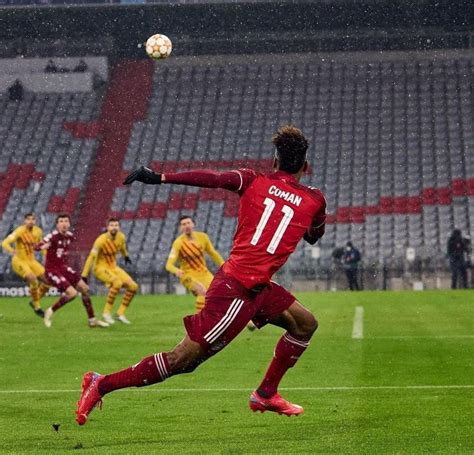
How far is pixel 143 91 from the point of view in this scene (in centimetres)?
5000

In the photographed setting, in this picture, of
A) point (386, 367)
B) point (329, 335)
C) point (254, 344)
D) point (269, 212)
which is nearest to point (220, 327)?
point (269, 212)

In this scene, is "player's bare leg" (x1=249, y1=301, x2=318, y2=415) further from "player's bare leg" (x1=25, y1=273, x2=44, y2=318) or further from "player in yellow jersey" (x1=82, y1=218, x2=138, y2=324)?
"player's bare leg" (x1=25, y1=273, x2=44, y2=318)

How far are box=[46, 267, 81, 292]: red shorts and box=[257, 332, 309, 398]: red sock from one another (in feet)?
45.1

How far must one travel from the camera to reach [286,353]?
9.96m

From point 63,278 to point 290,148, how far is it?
14856 mm

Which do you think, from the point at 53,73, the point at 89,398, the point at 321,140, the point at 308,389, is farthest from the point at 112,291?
the point at 53,73

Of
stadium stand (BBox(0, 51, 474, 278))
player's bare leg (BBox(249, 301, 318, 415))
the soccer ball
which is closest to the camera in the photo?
player's bare leg (BBox(249, 301, 318, 415))

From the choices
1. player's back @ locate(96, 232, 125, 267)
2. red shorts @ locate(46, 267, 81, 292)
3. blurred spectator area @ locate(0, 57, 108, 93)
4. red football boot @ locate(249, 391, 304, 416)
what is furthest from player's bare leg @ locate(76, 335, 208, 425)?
blurred spectator area @ locate(0, 57, 108, 93)

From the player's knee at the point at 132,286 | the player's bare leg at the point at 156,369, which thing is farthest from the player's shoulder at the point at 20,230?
the player's bare leg at the point at 156,369

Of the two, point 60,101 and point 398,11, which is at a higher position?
point 398,11

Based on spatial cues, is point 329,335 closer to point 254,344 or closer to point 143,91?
point 254,344

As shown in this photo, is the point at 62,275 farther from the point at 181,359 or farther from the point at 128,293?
the point at 181,359

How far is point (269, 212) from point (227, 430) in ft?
5.98

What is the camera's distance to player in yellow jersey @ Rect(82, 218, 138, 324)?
24750mm
